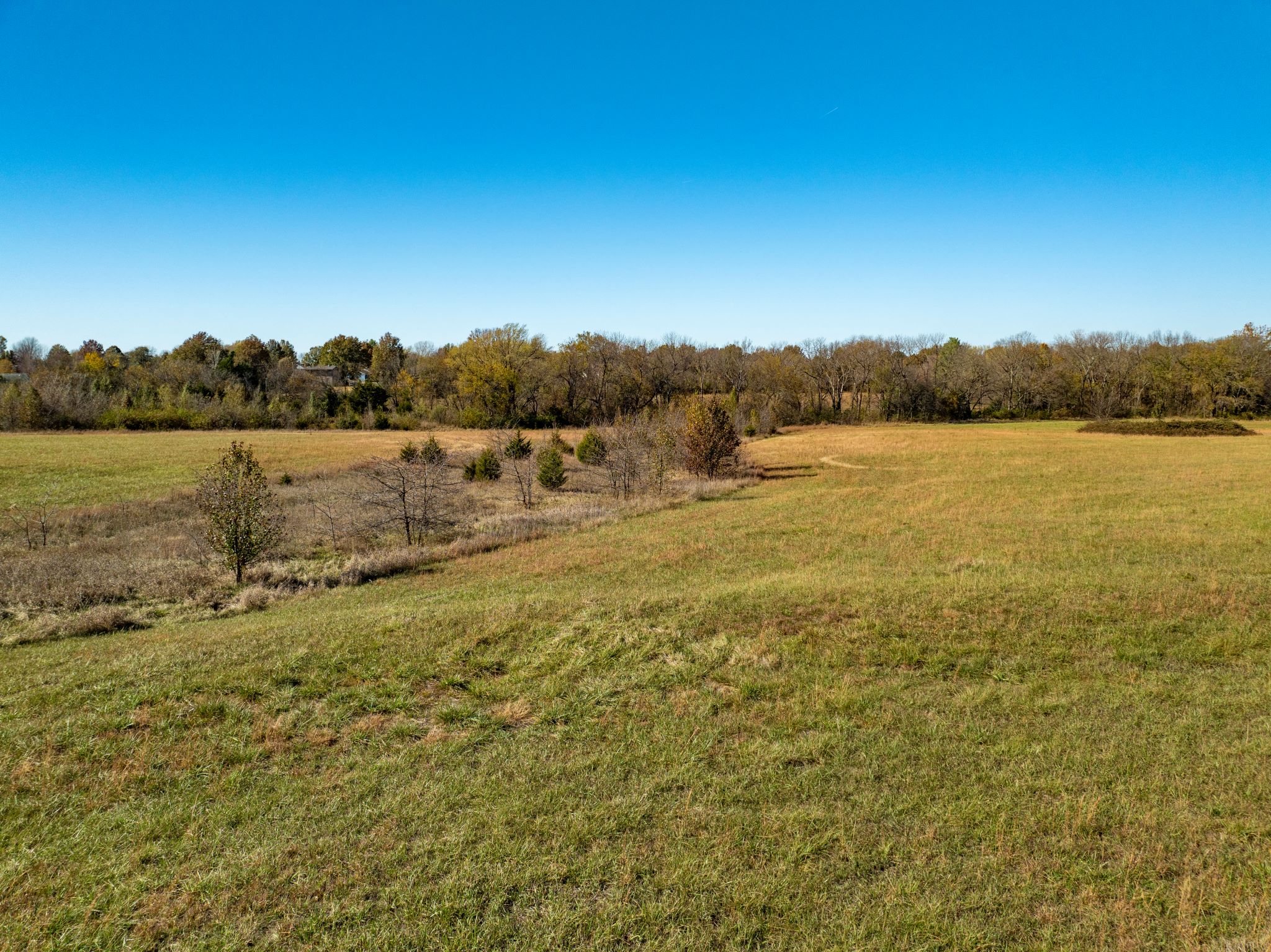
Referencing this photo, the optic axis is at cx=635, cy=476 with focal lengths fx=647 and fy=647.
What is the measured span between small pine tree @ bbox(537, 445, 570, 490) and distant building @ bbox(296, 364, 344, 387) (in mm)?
70335

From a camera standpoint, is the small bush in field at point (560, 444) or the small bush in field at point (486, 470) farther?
the small bush in field at point (560, 444)

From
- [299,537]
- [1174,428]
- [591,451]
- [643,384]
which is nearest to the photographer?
[299,537]

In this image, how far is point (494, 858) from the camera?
17.4 ft

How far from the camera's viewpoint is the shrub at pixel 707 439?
117 ft

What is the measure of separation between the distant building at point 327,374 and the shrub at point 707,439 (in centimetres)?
7226

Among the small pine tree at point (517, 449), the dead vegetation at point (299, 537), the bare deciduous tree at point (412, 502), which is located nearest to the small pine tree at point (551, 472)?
the dead vegetation at point (299, 537)

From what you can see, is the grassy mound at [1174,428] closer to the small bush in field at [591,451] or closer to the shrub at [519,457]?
the small bush in field at [591,451]

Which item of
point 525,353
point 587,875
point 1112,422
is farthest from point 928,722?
point 525,353

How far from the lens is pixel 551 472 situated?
108ft

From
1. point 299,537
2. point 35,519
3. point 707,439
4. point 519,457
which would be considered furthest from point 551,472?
point 35,519

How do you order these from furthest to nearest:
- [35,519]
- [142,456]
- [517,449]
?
1. [142,456]
2. [517,449]
3. [35,519]

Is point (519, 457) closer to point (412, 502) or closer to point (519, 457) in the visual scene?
point (519, 457)

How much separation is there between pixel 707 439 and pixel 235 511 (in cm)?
2439

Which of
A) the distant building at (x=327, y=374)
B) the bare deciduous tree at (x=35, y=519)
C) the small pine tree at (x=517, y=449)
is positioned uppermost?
the distant building at (x=327, y=374)
